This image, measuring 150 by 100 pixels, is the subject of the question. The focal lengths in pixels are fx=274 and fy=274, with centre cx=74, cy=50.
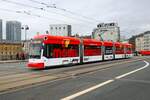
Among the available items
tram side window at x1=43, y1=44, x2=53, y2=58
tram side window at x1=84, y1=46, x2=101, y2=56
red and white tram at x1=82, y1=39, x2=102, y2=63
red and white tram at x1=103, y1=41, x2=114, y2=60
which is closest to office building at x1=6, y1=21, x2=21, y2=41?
red and white tram at x1=103, y1=41, x2=114, y2=60

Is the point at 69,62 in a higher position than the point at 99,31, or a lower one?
lower

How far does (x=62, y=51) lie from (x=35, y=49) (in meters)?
3.23

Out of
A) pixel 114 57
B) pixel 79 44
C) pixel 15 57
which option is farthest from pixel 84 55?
pixel 15 57

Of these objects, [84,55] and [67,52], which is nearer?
[67,52]

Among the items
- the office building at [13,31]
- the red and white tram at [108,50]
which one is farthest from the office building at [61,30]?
the red and white tram at [108,50]

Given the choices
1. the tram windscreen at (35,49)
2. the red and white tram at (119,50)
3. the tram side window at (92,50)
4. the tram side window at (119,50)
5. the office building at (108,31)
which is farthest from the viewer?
the office building at (108,31)

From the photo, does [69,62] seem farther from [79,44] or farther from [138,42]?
[138,42]

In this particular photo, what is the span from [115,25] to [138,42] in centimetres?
7699

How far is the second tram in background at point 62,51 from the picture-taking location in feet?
80.7

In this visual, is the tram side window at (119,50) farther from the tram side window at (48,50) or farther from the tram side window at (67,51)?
the tram side window at (48,50)

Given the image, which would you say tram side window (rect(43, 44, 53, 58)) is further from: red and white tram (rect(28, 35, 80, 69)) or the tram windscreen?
the tram windscreen

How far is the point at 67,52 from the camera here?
28.2 metres

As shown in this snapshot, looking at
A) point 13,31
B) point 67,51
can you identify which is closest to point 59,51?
point 67,51

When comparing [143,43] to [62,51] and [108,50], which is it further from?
[62,51]
